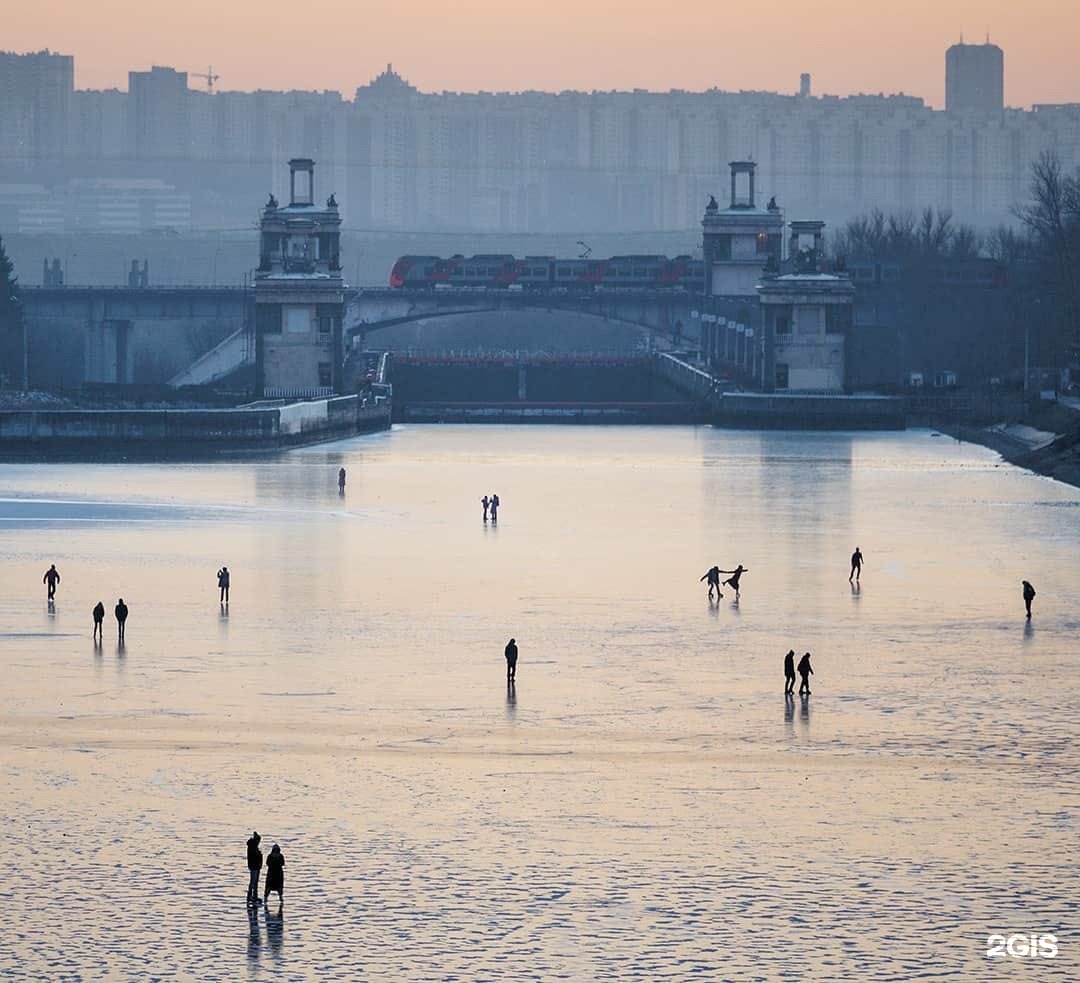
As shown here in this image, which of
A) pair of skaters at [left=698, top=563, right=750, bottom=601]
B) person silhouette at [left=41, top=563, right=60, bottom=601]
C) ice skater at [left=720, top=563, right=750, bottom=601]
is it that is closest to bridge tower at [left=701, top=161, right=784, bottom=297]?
ice skater at [left=720, top=563, right=750, bottom=601]

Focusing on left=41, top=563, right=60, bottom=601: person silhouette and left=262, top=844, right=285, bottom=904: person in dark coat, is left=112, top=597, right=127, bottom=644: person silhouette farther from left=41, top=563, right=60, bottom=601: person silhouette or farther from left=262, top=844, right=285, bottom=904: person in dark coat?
left=262, top=844, right=285, bottom=904: person in dark coat

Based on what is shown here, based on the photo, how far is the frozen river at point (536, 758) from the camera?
1318 inches

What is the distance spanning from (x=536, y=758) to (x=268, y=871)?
26.4ft

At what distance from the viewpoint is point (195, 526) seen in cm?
7600

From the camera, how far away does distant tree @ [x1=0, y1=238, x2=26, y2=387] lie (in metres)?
156

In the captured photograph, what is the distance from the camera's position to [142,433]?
110m

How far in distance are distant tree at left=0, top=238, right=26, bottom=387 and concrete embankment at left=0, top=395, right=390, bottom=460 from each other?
143ft

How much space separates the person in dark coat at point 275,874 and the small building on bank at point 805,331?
108770mm

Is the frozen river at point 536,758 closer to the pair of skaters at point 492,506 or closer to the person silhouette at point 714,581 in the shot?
the person silhouette at point 714,581

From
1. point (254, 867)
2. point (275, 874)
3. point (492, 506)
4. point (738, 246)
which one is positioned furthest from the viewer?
point (738, 246)

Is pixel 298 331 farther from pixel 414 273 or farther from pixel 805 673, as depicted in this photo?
pixel 805 673

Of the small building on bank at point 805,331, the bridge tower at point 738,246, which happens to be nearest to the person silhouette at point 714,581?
the small building on bank at point 805,331

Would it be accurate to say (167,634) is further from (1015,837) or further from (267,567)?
(1015,837)

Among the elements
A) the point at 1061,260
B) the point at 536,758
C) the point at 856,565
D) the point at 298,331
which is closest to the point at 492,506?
the point at 856,565
